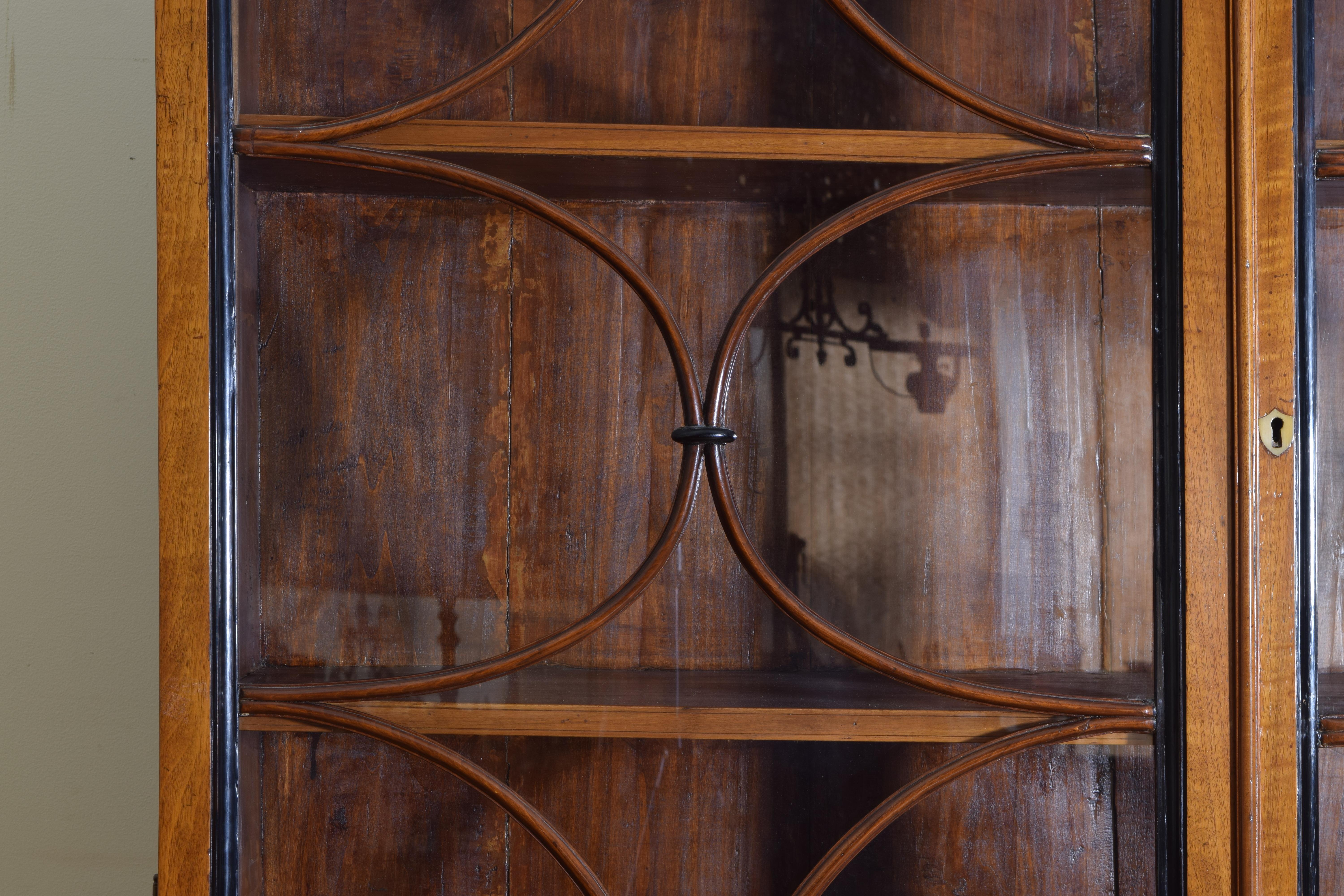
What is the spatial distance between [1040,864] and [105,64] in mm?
940

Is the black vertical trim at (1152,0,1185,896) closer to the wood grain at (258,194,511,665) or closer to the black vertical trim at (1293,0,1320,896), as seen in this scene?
the black vertical trim at (1293,0,1320,896)

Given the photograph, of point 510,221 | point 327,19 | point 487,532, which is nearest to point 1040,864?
point 487,532

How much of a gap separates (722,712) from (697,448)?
0.16 metres

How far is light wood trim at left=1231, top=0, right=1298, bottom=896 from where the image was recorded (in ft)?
1.72

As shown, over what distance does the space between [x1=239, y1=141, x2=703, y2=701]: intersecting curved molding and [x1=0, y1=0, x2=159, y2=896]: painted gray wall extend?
280 mm

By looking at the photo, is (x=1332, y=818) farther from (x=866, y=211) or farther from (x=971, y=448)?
(x=866, y=211)

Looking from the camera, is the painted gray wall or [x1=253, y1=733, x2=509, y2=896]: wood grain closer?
[x1=253, y1=733, x2=509, y2=896]: wood grain

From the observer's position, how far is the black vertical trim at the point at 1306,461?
0.53 metres

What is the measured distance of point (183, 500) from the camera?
51cm

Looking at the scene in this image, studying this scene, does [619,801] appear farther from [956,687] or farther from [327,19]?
[327,19]

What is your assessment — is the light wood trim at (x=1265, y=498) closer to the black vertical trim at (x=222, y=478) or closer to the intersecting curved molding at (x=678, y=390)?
the intersecting curved molding at (x=678, y=390)

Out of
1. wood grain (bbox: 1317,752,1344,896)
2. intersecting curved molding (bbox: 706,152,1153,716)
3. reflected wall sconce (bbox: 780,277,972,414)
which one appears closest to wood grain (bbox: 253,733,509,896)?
intersecting curved molding (bbox: 706,152,1153,716)

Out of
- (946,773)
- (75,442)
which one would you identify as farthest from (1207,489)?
(75,442)

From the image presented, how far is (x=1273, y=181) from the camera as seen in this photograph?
53cm
